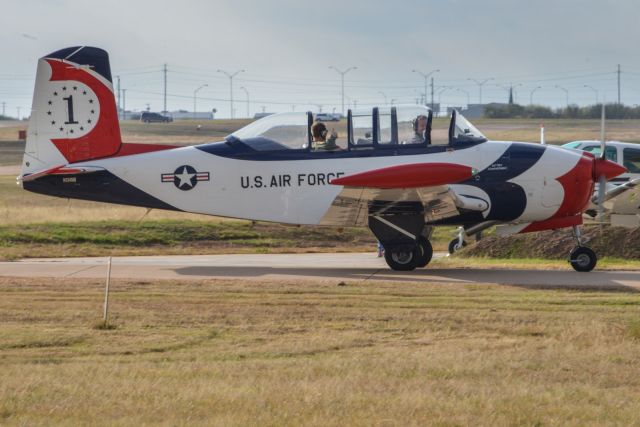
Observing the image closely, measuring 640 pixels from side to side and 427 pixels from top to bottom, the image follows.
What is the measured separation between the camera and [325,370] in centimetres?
995

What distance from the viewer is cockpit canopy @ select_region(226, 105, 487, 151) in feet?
61.5

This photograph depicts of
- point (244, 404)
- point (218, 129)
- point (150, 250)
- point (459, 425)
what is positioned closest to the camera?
point (459, 425)

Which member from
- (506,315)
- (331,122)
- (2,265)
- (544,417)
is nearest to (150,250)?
(2,265)

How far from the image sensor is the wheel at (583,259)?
18812mm

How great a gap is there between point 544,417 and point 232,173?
11.9 metres

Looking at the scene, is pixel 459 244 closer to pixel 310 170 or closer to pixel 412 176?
pixel 310 170

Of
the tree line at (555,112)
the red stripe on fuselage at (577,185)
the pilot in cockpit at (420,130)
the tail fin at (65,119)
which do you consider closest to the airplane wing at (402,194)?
the pilot in cockpit at (420,130)

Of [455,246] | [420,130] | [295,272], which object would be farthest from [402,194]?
[455,246]

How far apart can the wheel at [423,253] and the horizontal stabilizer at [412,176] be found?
77.8 inches

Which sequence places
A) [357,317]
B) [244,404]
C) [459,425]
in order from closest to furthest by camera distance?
1. [459,425]
2. [244,404]
3. [357,317]

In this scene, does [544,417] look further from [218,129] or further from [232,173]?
[218,129]

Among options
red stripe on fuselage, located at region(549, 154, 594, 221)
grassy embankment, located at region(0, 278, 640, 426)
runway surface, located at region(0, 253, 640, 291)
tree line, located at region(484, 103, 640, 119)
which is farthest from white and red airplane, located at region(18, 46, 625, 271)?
tree line, located at region(484, 103, 640, 119)

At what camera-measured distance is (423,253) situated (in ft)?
63.9

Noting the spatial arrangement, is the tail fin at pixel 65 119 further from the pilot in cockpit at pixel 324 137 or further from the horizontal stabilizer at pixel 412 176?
the horizontal stabilizer at pixel 412 176
